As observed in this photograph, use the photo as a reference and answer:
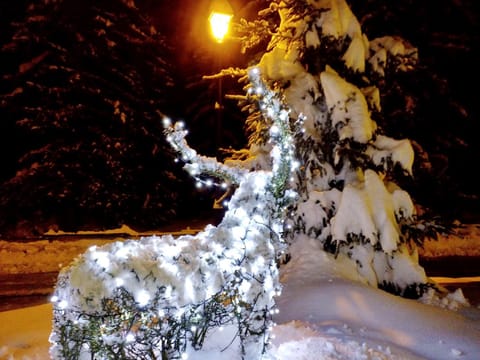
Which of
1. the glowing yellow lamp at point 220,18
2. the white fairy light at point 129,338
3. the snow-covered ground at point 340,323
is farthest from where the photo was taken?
the glowing yellow lamp at point 220,18

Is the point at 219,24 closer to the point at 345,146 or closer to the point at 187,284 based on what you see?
the point at 345,146

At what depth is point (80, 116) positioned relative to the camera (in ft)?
63.1

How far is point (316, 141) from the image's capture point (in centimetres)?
960

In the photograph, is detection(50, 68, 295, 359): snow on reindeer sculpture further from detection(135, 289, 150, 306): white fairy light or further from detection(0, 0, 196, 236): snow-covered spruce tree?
detection(0, 0, 196, 236): snow-covered spruce tree

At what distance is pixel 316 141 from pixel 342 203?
134 centimetres

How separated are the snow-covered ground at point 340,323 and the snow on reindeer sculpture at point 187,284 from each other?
528 mm

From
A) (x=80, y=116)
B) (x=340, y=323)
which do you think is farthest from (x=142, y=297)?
(x=80, y=116)

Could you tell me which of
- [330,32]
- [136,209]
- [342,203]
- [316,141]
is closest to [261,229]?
[342,203]

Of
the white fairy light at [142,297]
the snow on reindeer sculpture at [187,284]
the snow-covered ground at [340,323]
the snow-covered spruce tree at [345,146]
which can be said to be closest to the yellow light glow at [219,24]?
the snow-covered spruce tree at [345,146]

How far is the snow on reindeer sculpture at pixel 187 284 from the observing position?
3879 mm

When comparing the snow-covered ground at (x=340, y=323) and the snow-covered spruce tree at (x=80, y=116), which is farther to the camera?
the snow-covered spruce tree at (x=80, y=116)

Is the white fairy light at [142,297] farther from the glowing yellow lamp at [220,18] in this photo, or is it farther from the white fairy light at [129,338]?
the glowing yellow lamp at [220,18]

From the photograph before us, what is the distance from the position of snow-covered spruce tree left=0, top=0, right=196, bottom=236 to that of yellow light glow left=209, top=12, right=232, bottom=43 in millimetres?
11227

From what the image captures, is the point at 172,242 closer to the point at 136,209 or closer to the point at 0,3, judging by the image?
the point at 136,209
